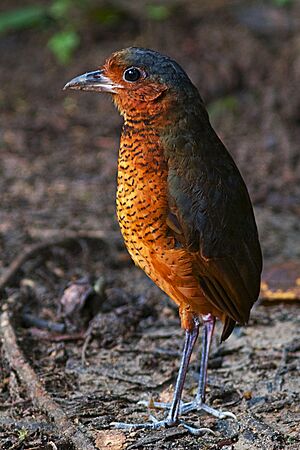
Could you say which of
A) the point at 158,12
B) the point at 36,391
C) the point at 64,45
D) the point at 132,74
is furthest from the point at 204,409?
the point at 158,12

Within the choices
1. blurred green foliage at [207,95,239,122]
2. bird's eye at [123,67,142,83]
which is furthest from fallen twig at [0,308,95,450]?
blurred green foliage at [207,95,239,122]

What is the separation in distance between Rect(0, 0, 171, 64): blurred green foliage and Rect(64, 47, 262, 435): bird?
6.85 metres

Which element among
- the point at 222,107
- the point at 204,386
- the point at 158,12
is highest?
the point at 158,12

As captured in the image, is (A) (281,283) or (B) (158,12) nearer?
(A) (281,283)

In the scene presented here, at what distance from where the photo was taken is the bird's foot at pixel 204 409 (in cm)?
429

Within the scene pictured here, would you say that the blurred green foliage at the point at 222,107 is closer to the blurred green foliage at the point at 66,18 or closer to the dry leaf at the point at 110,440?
the blurred green foliage at the point at 66,18

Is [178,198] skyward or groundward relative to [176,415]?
skyward

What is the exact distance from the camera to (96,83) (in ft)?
14.2

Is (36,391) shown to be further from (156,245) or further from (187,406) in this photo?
(156,245)

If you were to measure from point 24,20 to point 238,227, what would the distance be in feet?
25.0

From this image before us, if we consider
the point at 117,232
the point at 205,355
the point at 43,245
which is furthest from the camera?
the point at 117,232

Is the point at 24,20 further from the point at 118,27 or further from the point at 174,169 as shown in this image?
the point at 174,169

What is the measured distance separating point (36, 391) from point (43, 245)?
1.96 m

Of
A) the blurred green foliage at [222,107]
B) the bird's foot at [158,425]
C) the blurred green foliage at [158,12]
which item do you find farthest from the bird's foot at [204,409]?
the blurred green foliage at [158,12]
